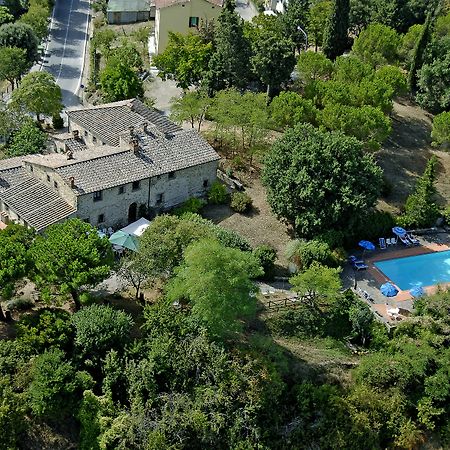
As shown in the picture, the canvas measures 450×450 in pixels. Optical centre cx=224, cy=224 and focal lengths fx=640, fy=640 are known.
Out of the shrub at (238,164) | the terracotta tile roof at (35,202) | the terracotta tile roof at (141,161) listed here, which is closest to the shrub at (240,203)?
the terracotta tile roof at (141,161)

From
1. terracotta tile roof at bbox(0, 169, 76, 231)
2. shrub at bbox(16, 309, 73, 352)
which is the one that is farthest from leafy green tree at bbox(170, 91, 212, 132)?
shrub at bbox(16, 309, 73, 352)

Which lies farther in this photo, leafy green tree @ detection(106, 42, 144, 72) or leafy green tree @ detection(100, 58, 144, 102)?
leafy green tree @ detection(106, 42, 144, 72)

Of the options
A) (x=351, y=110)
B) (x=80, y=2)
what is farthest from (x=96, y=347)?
(x=80, y=2)

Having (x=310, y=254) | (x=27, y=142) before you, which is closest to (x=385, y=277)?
(x=310, y=254)

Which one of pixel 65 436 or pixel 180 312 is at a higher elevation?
pixel 180 312

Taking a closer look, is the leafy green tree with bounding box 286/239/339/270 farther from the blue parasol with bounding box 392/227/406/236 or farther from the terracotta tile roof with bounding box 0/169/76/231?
the terracotta tile roof with bounding box 0/169/76/231

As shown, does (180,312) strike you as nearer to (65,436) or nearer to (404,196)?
(65,436)
